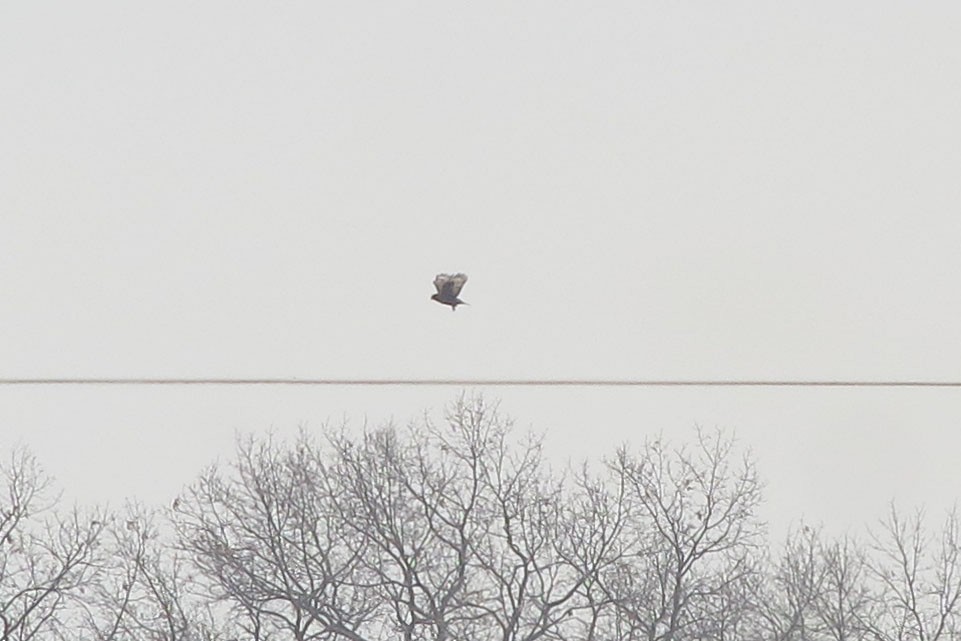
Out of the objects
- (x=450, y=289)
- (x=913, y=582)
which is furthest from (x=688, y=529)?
(x=450, y=289)

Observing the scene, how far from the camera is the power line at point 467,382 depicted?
5.33 ft

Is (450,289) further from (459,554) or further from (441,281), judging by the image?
(459,554)

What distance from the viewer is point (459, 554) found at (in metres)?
1.62

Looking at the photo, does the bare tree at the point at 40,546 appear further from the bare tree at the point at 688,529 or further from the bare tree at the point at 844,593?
the bare tree at the point at 844,593

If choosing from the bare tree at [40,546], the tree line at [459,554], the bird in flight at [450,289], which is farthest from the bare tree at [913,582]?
the bare tree at [40,546]

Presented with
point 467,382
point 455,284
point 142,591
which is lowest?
point 142,591

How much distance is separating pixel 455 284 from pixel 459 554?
0.97 ft

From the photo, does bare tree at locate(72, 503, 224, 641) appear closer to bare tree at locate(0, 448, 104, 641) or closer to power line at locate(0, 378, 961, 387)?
bare tree at locate(0, 448, 104, 641)

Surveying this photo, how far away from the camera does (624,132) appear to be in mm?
1680

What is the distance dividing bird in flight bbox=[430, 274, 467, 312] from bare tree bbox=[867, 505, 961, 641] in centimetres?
52

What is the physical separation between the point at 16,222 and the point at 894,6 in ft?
3.34

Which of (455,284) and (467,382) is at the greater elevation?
(455,284)

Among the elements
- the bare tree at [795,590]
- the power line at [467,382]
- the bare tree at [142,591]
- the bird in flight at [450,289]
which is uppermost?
the bird in flight at [450,289]

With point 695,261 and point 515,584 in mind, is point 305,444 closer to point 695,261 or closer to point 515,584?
point 515,584
